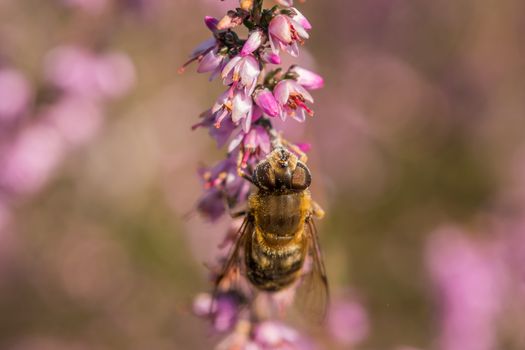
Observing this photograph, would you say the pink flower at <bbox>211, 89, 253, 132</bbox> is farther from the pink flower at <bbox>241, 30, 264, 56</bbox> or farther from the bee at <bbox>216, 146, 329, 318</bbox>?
the bee at <bbox>216, 146, 329, 318</bbox>

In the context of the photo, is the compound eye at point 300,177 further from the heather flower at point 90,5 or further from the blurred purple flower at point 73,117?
the heather flower at point 90,5

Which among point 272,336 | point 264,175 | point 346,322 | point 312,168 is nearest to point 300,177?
point 264,175

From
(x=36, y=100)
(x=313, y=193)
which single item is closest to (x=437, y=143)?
(x=313, y=193)

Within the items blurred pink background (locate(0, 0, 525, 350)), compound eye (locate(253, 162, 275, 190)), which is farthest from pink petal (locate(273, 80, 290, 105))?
blurred pink background (locate(0, 0, 525, 350))

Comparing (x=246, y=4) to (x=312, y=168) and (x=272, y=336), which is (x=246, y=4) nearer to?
(x=272, y=336)

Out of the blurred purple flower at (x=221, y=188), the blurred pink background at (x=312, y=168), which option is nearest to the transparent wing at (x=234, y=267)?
the blurred purple flower at (x=221, y=188)

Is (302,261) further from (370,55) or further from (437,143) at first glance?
(370,55)
